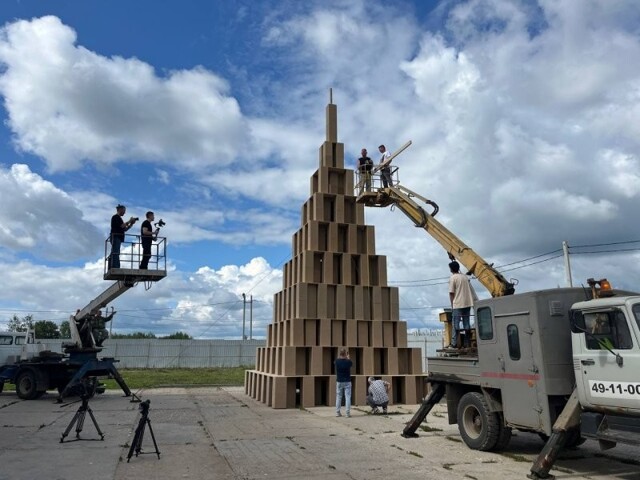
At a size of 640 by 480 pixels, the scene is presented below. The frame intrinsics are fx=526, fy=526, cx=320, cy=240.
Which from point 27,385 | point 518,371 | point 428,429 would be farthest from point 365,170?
point 27,385

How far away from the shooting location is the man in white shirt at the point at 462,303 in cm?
A: 1107

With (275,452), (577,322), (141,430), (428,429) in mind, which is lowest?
(275,452)

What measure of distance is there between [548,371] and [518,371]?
61 cm

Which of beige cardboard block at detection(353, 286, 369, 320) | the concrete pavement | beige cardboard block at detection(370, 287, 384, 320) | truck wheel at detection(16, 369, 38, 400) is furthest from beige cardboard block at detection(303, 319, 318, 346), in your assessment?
truck wheel at detection(16, 369, 38, 400)

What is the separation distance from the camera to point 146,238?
19.2m

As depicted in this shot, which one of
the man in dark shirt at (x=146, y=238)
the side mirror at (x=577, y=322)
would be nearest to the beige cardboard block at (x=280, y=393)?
the man in dark shirt at (x=146, y=238)

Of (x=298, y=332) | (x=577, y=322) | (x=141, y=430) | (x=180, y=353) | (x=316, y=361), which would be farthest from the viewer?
(x=180, y=353)

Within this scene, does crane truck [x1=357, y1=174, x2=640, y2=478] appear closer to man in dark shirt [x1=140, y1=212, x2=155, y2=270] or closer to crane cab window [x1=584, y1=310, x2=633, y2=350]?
crane cab window [x1=584, y1=310, x2=633, y2=350]

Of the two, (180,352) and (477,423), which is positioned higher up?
(180,352)

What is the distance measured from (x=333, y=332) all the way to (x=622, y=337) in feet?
38.1

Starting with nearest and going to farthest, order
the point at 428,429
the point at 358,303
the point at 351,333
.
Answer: the point at 428,429
the point at 351,333
the point at 358,303

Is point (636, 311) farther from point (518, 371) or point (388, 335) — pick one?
point (388, 335)

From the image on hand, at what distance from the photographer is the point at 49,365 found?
20188mm

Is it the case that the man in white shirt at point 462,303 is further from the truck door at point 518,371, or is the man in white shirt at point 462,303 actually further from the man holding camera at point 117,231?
the man holding camera at point 117,231
